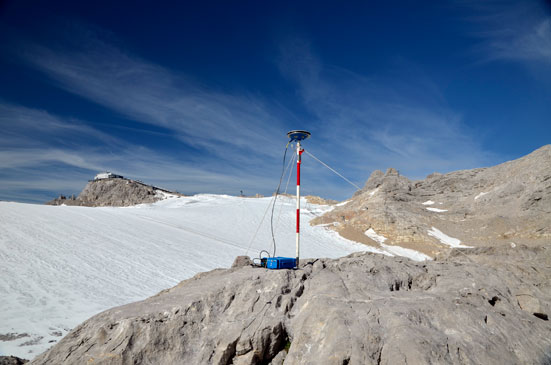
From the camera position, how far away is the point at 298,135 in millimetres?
6832

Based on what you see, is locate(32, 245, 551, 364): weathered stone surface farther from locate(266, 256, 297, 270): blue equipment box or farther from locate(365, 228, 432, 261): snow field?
locate(365, 228, 432, 261): snow field

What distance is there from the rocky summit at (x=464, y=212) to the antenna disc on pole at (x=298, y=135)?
17.5 m

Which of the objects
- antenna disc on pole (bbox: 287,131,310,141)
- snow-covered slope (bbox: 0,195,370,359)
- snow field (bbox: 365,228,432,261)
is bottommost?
snow-covered slope (bbox: 0,195,370,359)

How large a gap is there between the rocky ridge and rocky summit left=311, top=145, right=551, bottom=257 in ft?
109

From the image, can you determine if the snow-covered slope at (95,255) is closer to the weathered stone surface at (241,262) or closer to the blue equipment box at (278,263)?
the weathered stone surface at (241,262)

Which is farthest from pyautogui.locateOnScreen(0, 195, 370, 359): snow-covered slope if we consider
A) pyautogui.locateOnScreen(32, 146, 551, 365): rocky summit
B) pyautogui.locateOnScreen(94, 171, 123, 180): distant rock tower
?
pyautogui.locateOnScreen(94, 171, 123, 180): distant rock tower

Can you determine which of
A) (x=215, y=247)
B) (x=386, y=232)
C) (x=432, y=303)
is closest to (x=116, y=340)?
(x=432, y=303)

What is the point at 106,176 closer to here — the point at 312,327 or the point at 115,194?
the point at 115,194

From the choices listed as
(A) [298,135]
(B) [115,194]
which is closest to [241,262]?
(A) [298,135]

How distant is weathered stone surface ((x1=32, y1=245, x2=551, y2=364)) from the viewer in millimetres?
3389

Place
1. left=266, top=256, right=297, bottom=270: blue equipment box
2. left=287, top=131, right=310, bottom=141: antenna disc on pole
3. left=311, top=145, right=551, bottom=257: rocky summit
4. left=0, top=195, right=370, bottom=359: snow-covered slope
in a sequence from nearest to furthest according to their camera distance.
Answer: left=266, top=256, right=297, bottom=270: blue equipment box
left=287, top=131, right=310, bottom=141: antenna disc on pole
left=0, top=195, right=370, bottom=359: snow-covered slope
left=311, top=145, right=551, bottom=257: rocky summit

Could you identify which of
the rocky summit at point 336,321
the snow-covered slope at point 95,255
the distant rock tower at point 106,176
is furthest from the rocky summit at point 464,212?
the distant rock tower at point 106,176

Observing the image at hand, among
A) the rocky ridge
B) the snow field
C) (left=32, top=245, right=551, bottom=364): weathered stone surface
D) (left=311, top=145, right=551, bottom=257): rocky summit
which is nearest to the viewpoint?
(left=32, top=245, right=551, bottom=364): weathered stone surface

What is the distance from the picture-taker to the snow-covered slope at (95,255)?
9352 mm
